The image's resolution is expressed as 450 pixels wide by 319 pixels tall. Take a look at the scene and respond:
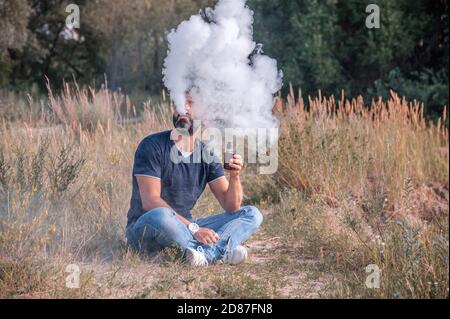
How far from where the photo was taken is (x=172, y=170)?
4.50 m

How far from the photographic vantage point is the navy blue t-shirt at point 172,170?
14.4 ft

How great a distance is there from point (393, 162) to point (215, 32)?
347 cm

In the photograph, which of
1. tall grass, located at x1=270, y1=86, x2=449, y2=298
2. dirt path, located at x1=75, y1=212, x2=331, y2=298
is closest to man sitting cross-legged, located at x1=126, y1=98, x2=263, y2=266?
dirt path, located at x1=75, y1=212, x2=331, y2=298

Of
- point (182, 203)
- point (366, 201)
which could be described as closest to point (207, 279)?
point (182, 203)

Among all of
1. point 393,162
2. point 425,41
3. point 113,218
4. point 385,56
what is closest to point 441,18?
point 425,41

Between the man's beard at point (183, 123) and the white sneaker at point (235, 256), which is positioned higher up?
the man's beard at point (183, 123)

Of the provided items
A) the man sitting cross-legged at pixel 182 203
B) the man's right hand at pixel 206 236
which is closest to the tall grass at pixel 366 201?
the man sitting cross-legged at pixel 182 203

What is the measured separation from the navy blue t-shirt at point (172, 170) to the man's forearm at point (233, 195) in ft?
0.53

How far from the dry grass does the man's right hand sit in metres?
0.19

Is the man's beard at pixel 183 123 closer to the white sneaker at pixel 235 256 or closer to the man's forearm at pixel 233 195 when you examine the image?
the man's forearm at pixel 233 195

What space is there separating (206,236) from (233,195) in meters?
0.39

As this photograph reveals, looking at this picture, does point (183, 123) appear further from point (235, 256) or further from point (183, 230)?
point (235, 256)

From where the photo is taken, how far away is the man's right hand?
4.41m

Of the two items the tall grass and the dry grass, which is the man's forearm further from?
the tall grass
